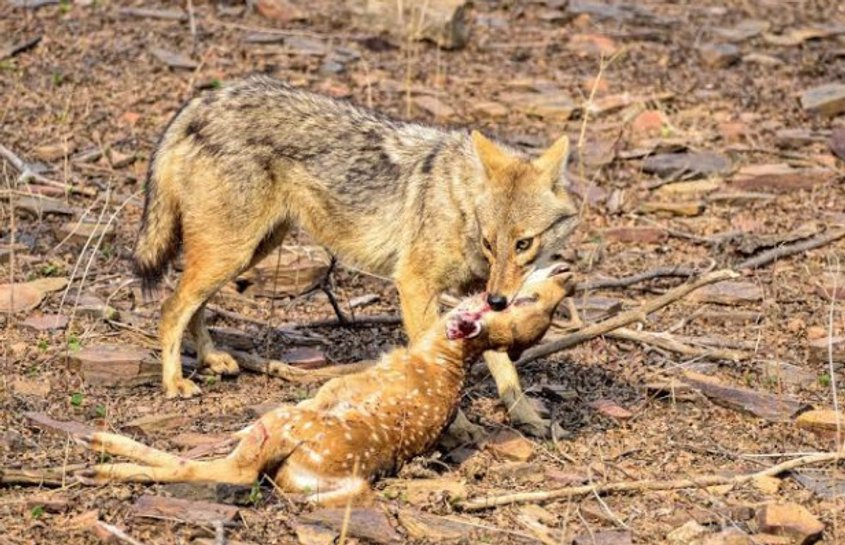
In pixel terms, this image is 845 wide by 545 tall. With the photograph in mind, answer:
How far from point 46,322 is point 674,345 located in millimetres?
3715

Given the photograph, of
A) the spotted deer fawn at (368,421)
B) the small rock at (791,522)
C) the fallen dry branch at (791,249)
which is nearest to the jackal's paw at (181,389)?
the spotted deer fawn at (368,421)

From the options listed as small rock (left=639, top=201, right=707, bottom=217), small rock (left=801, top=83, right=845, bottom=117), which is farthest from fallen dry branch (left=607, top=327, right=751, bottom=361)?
small rock (left=801, top=83, right=845, bottom=117)

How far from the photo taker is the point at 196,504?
6.52 m

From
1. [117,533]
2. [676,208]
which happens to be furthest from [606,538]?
[676,208]

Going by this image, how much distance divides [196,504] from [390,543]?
2.76 feet

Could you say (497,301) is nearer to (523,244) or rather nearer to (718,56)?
(523,244)

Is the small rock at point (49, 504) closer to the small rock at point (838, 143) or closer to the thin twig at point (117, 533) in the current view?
the thin twig at point (117, 533)

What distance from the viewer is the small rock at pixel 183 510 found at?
252 inches

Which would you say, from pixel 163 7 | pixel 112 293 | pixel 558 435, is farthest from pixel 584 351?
pixel 163 7

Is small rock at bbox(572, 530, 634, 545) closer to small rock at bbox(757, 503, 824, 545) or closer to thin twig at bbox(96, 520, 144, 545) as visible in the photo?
small rock at bbox(757, 503, 824, 545)

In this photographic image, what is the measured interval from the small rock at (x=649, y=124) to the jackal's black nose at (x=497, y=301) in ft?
18.1

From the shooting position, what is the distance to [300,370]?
855 cm

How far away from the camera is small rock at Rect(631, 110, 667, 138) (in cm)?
1284

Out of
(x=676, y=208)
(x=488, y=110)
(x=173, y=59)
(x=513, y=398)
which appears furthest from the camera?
(x=173, y=59)
